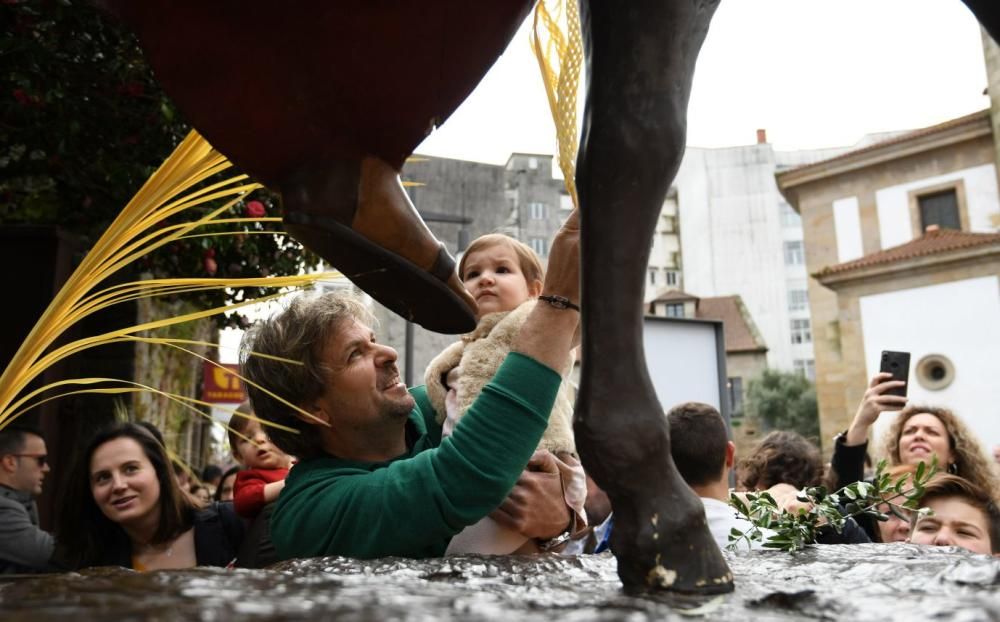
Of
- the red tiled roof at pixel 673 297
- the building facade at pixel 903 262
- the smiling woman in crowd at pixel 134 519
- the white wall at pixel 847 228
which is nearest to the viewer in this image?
the smiling woman in crowd at pixel 134 519

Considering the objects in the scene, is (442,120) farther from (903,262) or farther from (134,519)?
(903,262)

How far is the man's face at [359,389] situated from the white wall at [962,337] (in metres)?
21.3

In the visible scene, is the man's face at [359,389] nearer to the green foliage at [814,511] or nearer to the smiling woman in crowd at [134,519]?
the green foliage at [814,511]

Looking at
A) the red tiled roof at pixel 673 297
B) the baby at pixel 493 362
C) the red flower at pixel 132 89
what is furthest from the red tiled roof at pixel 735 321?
the baby at pixel 493 362

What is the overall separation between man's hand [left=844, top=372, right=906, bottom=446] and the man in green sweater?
4.91 feet

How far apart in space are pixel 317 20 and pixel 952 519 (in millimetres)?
2498

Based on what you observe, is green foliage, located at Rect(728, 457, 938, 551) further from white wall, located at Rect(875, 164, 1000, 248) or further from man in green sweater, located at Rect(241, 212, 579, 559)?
white wall, located at Rect(875, 164, 1000, 248)

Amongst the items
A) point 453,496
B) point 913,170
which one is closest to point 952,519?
point 453,496

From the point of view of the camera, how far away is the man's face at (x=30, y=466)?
374 cm

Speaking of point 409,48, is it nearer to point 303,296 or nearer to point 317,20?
point 317,20

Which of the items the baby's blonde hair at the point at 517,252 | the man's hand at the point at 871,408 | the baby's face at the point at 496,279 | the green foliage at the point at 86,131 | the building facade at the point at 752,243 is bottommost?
the man's hand at the point at 871,408

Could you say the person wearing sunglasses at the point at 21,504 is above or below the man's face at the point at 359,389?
below

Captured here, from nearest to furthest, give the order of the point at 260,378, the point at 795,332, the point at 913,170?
1. the point at 260,378
2. the point at 913,170
3. the point at 795,332

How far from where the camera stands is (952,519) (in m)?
2.82
